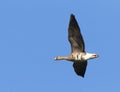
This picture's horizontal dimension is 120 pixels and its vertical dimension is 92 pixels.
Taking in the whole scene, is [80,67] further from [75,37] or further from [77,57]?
[75,37]

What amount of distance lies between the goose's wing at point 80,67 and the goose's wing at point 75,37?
4.73 feet

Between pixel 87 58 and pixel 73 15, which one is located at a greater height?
pixel 73 15

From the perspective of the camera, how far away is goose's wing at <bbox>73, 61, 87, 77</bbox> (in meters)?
46.1

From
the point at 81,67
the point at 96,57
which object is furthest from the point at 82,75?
the point at 96,57

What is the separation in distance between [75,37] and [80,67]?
2.98 metres

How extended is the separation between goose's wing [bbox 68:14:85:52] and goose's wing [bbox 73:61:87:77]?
144cm

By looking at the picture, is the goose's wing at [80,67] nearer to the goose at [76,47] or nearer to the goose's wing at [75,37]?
the goose at [76,47]

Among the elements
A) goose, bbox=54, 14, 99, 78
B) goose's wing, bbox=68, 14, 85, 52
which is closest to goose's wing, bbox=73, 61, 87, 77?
goose, bbox=54, 14, 99, 78

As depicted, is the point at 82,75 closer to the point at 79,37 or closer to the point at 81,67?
the point at 81,67

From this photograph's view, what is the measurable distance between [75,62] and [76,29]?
9.77 feet

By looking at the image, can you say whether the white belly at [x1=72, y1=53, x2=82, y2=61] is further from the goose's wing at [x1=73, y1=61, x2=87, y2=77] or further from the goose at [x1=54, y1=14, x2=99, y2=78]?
the goose's wing at [x1=73, y1=61, x2=87, y2=77]

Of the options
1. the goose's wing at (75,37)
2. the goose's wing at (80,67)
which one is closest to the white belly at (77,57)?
the goose's wing at (75,37)

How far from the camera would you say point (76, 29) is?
44125 mm

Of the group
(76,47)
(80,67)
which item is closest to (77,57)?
(76,47)
